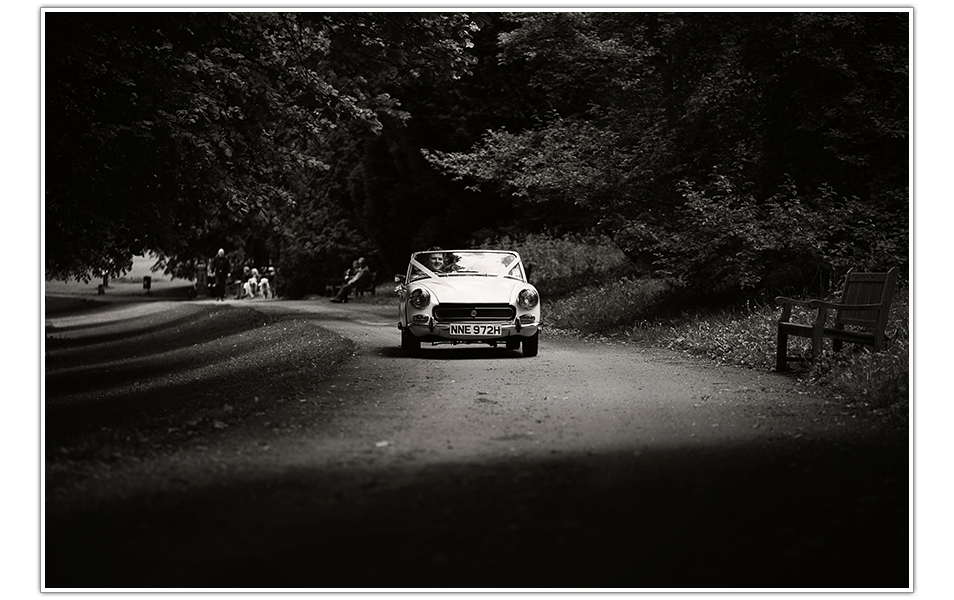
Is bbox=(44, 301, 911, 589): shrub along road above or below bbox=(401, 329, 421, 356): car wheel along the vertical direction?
below

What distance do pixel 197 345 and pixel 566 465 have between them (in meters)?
17.6

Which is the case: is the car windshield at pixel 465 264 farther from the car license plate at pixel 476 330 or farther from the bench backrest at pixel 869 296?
the bench backrest at pixel 869 296

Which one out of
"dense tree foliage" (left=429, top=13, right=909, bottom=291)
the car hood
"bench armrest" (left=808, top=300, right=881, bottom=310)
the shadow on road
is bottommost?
the shadow on road

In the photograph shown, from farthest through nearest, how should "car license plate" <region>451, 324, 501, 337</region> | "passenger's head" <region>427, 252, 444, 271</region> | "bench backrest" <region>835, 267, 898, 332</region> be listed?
1. "passenger's head" <region>427, 252, 444, 271</region>
2. "car license plate" <region>451, 324, 501, 337</region>
3. "bench backrest" <region>835, 267, 898, 332</region>

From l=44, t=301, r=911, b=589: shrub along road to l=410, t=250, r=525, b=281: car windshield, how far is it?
405cm

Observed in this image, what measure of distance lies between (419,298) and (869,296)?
18.9 feet

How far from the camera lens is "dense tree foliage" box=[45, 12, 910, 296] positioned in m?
13.1

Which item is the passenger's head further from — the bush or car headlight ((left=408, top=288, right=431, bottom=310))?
the bush

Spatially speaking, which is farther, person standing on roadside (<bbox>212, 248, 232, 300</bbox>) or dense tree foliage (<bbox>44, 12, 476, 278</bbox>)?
person standing on roadside (<bbox>212, 248, 232, 300</bbox>)

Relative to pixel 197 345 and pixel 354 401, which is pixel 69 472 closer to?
pixel 354 401

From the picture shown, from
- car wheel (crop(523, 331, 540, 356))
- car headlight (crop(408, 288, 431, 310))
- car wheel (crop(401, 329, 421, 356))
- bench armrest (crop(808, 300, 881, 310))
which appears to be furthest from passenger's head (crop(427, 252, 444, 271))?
bench armrest (crop(808, 300, 881, 310))

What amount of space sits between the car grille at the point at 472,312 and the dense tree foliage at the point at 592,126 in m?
3.27

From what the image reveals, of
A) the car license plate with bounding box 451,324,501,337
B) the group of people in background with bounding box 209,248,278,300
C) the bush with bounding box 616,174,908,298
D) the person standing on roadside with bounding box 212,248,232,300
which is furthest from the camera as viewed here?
the group of people in background with bounding box 209,248,278,300

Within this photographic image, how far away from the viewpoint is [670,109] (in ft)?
65.3
